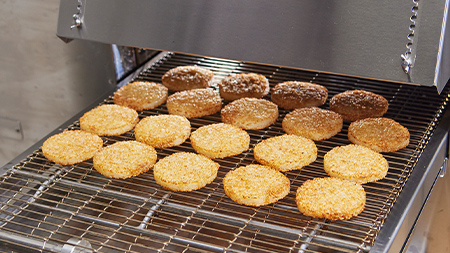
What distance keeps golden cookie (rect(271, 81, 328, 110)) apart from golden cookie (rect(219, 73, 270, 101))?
9 centimetres

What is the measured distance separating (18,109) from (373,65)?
8.94 ft

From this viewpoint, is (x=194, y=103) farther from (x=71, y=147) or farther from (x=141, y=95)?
(x=71, y=147)

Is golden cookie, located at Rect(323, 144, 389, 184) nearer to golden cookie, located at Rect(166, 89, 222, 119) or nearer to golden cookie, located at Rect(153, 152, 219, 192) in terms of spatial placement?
golden cookie, located at Rect(153, 152, 219, 192)

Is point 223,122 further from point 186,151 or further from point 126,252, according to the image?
point 126,252

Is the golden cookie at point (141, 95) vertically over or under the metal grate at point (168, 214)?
over

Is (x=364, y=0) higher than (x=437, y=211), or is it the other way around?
(x=364, y=0)

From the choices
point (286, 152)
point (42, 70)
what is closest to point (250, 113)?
point (286, 152)

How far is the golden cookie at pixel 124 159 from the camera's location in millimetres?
2414

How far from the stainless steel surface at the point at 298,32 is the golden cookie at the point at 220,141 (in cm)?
52

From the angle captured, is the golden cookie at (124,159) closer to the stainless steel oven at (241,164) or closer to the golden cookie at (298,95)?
the stainless steel oven at (241,164)

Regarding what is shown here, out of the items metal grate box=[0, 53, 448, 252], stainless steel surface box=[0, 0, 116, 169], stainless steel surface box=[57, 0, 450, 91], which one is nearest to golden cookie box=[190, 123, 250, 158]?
metal grate box=[0, 53, 448, 252]

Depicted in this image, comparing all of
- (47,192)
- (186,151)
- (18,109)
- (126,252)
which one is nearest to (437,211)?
(186,151)

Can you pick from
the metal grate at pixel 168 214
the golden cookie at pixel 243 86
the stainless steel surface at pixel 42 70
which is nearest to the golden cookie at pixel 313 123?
the metal grate at pixel 168 214

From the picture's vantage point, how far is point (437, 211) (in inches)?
104
